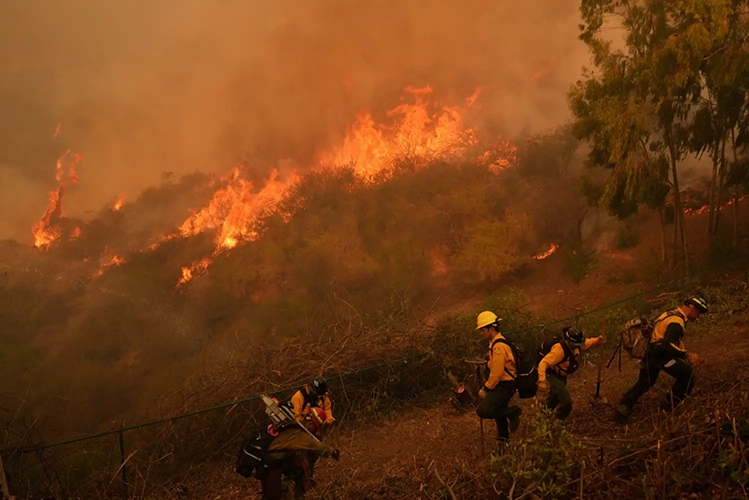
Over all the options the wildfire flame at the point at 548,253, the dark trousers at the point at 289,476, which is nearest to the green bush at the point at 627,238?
the wildfire flame at the point at 548,253

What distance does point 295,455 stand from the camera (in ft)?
17.8

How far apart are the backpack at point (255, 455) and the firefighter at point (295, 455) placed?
0.05 metres

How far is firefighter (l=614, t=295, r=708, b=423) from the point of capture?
5332 millimetres

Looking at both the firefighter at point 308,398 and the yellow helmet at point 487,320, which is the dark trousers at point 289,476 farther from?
the yellow helmet at point 487,320

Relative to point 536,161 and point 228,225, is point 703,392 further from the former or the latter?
point 228,225

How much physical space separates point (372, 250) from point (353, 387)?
15311mm

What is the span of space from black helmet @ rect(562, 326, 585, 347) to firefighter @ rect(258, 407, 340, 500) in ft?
9.50

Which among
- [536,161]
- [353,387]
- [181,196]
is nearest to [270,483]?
[353,387]

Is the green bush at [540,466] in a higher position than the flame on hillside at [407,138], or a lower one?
lower

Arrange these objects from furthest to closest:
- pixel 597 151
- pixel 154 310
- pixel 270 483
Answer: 1. pixel 154 310
2. pixel 597 151
3. pixel 270 483

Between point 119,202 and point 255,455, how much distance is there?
3996cm

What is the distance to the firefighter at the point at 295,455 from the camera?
17.2 feet

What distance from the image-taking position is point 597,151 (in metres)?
15.3

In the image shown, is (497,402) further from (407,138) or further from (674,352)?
(407,138)
